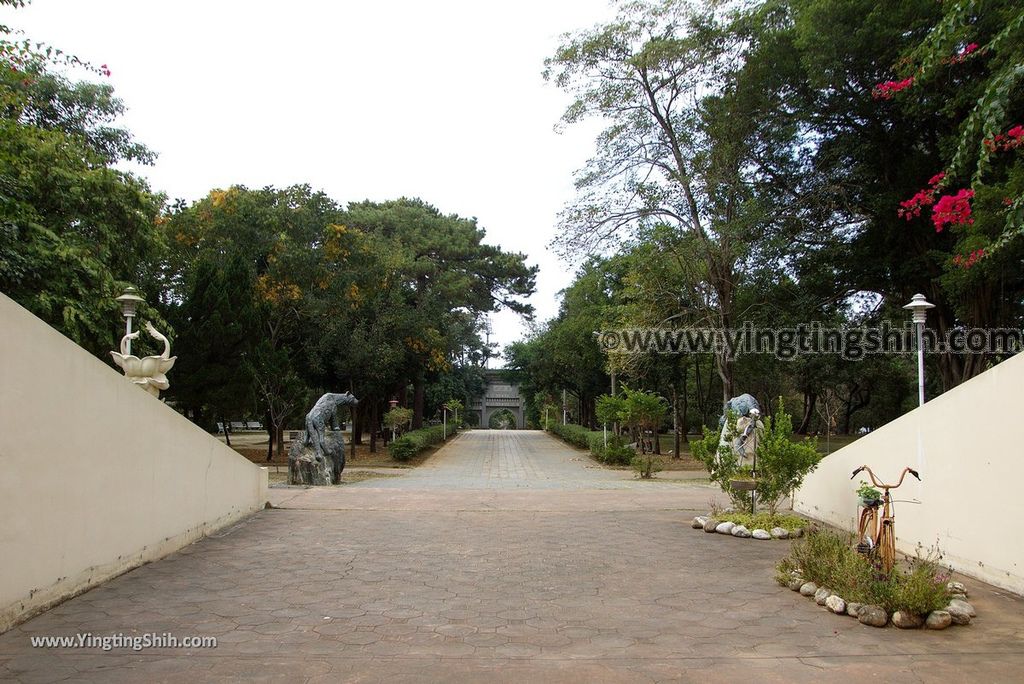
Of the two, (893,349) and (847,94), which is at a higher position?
(847,94)

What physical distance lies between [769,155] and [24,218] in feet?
52.1

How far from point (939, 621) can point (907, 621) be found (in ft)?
0.67

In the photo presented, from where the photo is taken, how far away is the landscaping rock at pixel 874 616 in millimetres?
4609

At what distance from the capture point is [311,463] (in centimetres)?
1442

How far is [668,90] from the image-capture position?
19.6 m

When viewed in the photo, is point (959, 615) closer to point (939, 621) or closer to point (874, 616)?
point (939, 621)

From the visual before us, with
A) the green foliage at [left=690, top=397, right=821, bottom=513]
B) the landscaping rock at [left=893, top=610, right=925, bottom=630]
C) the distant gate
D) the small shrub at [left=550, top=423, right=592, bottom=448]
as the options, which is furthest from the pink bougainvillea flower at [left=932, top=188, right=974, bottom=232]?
the distant gate

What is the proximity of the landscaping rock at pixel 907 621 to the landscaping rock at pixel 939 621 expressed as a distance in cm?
5

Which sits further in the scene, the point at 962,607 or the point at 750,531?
the point at 750,531

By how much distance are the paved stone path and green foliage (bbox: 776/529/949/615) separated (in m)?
0.20

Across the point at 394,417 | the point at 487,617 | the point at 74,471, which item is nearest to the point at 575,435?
the point at 394,417

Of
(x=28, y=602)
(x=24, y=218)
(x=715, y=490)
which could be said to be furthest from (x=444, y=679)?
(x=715, y=490)

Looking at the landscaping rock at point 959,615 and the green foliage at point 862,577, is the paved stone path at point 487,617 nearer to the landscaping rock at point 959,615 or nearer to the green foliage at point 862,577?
the landscaping rock at point 959,615

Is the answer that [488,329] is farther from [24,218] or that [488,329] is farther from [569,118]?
[24,218]
